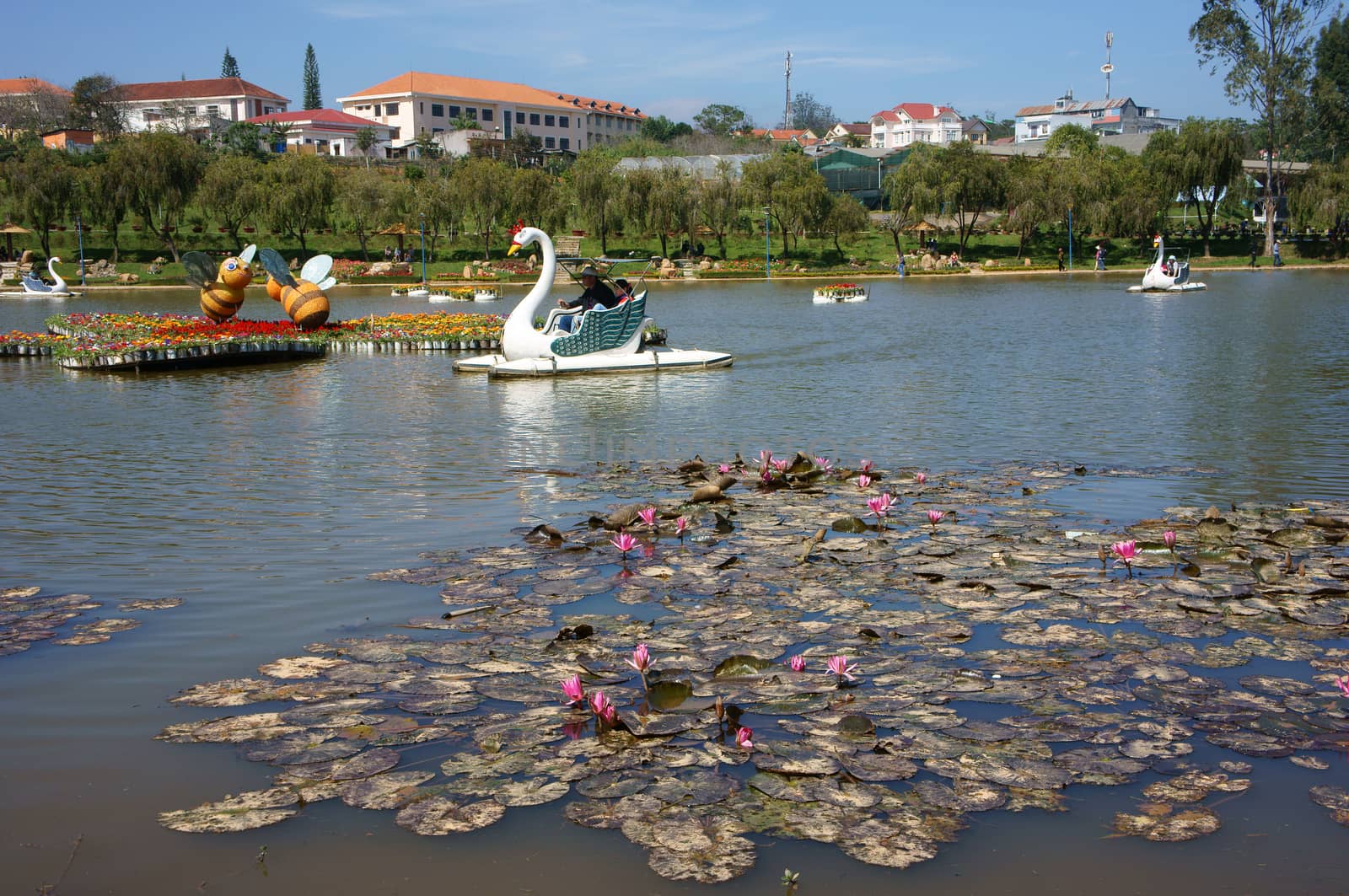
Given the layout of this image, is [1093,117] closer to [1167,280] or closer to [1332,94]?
[1332,94]

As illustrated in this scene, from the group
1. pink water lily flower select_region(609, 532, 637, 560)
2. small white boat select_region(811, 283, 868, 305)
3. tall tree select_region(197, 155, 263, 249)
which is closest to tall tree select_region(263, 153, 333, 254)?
tall tree select_region(197, 155, 263, 249)

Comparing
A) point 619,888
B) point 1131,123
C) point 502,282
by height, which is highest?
point 1131,123

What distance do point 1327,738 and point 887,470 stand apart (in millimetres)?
6485

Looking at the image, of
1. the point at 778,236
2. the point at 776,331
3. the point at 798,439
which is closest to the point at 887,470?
the point at 798,439

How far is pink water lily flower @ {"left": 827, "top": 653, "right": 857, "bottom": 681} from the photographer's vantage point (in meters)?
5.19

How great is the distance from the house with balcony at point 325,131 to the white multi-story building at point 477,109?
4582 mm

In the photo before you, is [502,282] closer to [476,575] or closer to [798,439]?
[798,439]

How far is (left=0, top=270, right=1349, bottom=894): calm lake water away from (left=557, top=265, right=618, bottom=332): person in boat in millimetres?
1525

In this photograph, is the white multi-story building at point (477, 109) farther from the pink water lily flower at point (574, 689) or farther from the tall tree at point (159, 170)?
the pink water lily flower at point (574, 689)

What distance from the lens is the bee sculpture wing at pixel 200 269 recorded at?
2472 centimetres

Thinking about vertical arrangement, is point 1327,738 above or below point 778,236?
below

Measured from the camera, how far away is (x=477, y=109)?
132 m

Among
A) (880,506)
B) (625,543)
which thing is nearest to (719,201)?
(880,506)

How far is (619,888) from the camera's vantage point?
3.86 metres
